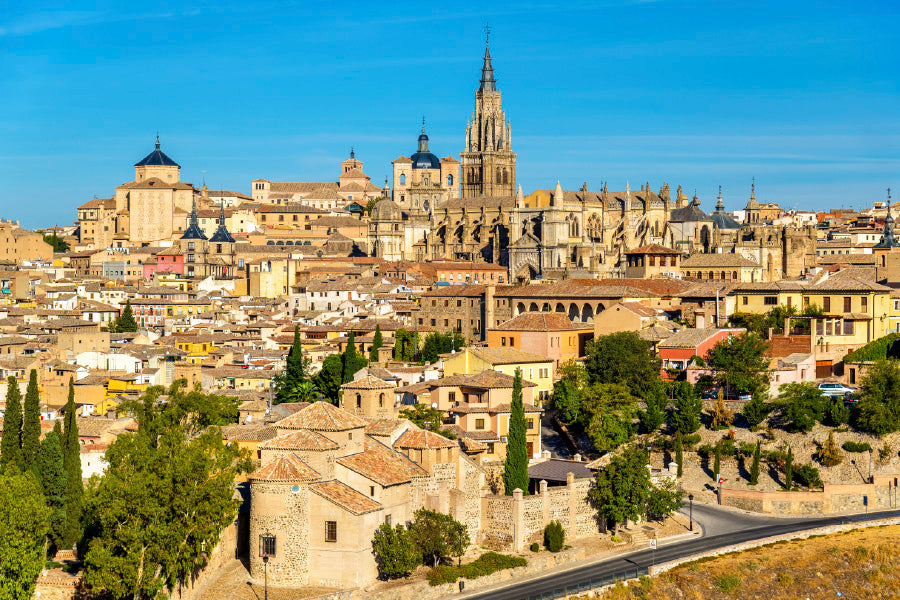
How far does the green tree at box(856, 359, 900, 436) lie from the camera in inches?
1800

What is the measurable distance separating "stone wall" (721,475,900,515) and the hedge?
978 centimetres

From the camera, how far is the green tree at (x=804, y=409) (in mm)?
46312

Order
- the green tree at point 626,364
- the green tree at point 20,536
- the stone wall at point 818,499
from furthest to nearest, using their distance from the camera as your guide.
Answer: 1. the green tree at point 626,364
2. the stone wall at point 818,499
3. the green tree at point 20,536

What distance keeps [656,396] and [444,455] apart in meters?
15.4

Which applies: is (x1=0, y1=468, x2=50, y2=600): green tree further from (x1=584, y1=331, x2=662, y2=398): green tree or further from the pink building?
the pink building

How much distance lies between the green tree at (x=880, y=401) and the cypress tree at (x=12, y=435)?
2714 centimetres

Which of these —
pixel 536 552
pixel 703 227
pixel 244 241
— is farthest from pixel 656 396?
pixel 244 241

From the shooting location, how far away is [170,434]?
119ft

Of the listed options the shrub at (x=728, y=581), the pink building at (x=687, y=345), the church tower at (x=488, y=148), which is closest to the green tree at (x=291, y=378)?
the pink building at (x=687, y=345)

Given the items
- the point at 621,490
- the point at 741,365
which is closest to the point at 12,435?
the point at 621,490

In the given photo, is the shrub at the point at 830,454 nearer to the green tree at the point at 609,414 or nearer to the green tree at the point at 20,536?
the green tree at the point at 609,414

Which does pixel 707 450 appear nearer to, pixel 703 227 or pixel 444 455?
pixel 444 455

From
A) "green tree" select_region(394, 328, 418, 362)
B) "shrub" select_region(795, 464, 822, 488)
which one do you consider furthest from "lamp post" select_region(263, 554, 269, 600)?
"green tree" select_region(394, 328, 418, 362)

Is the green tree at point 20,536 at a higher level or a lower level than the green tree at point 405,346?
lower
